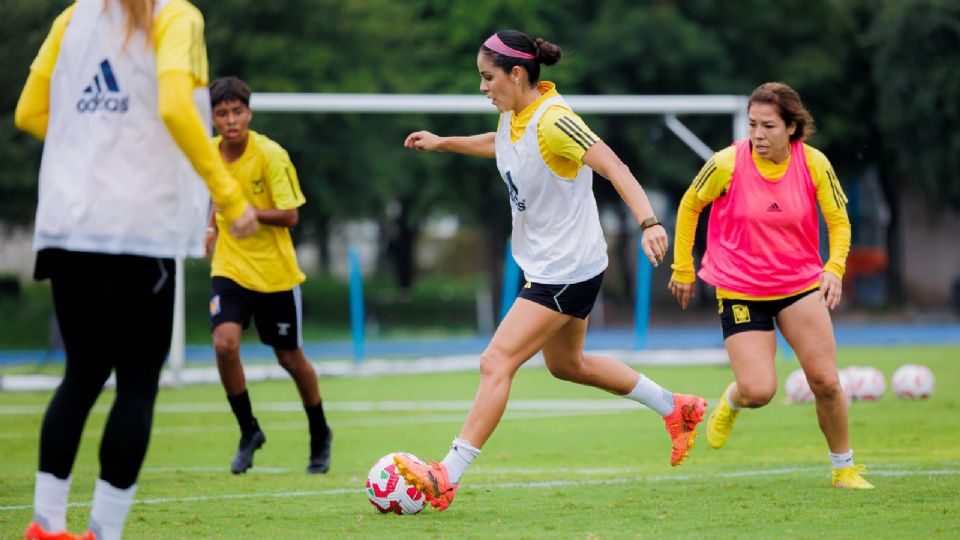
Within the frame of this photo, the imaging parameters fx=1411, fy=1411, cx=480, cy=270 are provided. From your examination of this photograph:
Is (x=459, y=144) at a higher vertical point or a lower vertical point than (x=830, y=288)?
higher

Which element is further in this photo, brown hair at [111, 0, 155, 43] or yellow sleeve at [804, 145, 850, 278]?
yellow sleeve at [804, 145, 850, 278]

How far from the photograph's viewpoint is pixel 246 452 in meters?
8.53

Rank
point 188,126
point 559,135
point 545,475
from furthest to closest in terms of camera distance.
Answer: point 545,475 → point 559,135 → point 188,126

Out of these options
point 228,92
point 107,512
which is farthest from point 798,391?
point 107,512

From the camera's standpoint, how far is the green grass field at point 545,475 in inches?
232

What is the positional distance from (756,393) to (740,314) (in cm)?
41

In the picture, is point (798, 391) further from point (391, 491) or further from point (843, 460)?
point (391, 491)

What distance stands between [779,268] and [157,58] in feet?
11.9

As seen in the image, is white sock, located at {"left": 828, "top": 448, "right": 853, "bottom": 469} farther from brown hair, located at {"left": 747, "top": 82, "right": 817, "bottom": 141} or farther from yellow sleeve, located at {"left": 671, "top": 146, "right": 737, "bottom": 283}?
brown hair, located at {"left": 747, "top": 82, "right": 817, "bottom": 141}

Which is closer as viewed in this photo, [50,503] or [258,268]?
[50,503]

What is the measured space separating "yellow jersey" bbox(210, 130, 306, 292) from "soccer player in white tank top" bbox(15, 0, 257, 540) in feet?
11.4

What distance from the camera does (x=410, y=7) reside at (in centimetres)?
3281

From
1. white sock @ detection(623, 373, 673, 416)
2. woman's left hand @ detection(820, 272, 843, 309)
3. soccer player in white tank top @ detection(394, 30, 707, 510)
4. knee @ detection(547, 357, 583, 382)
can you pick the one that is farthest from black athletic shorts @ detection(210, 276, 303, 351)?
woman's left hand @ detection(820, 272, 843, 309)

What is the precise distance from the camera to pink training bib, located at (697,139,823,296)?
23.4ft
